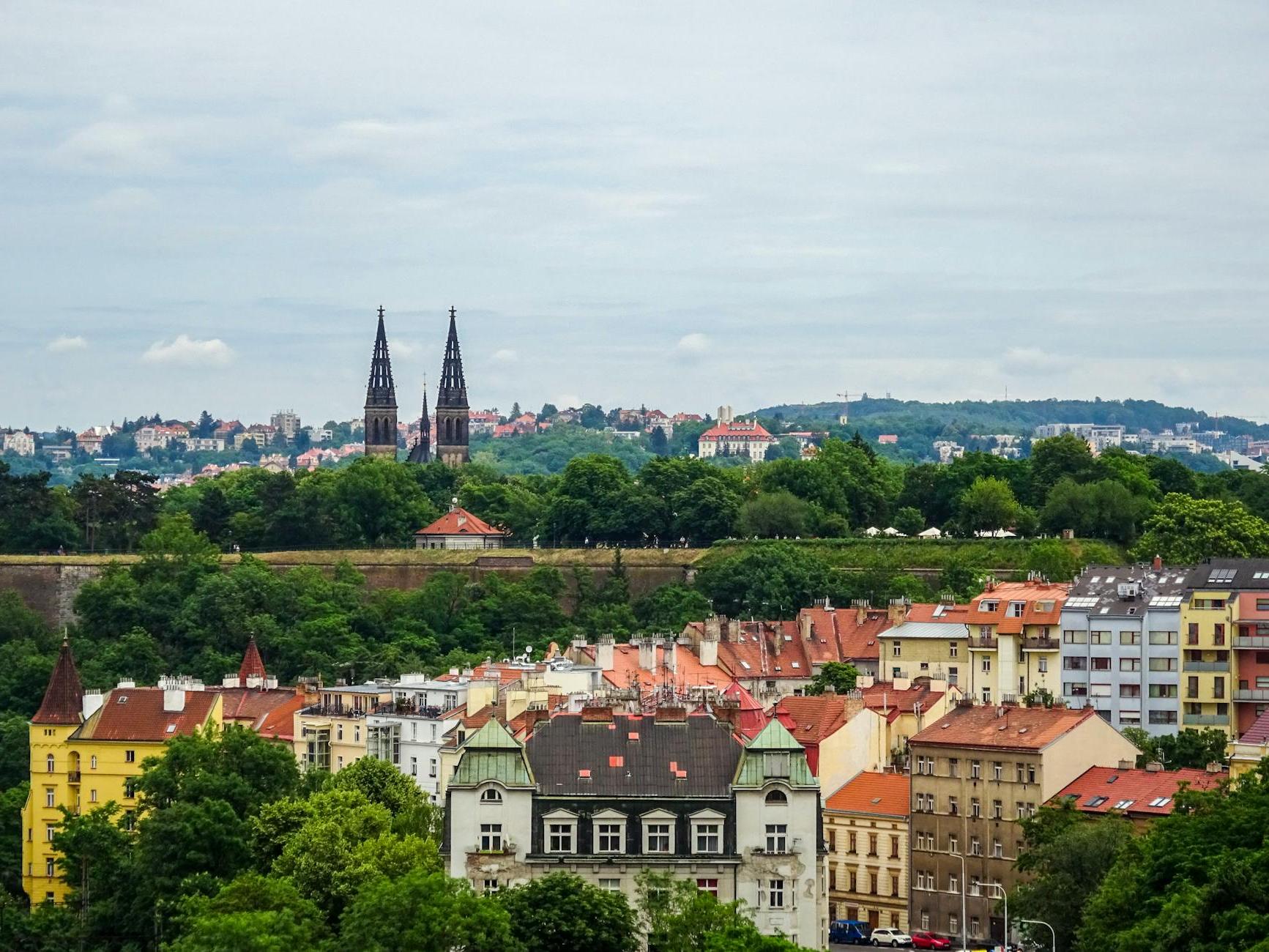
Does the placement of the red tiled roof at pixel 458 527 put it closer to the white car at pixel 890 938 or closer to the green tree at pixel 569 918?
the white car at pixel 890 938

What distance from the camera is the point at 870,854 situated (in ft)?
270

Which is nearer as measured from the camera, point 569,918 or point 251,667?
point 569,918

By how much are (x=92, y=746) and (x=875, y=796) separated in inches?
1116

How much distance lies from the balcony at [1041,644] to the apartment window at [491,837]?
37966 mm

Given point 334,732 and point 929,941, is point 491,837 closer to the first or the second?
point 929,941

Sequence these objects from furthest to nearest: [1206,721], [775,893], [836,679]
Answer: [836,679]
[1206,721]
[775,893]

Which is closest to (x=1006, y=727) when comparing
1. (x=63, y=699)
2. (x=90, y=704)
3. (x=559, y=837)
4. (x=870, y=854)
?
(x=870, y=854)

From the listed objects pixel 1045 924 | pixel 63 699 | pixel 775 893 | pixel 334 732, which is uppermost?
pixel 63 699

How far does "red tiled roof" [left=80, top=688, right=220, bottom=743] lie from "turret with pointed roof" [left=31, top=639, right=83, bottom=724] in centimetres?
135

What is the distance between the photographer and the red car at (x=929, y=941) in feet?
251

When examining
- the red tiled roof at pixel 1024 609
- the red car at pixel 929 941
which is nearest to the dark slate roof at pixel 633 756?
the red car at pixel 929 941

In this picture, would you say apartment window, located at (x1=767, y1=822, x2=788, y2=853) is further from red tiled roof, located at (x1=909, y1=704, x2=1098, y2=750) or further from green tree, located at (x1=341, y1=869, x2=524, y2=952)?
red tiled roof, located at (x1=909, y1=704, x2=1098, y2=750)

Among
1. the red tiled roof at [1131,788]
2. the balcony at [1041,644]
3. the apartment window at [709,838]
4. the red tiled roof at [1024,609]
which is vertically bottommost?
the apartment window at [709,838]

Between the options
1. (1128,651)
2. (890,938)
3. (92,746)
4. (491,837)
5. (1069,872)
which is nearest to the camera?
(491,837)
